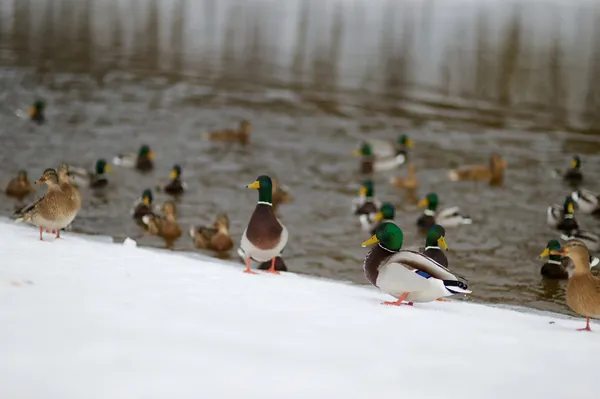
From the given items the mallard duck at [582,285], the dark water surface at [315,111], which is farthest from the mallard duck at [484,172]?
the mallard duck at [582,285]

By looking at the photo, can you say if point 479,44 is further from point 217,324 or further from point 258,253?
point 217,324

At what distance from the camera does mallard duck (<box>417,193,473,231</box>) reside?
12.9 m

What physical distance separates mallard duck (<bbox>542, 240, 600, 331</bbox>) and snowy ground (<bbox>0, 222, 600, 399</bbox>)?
15.1 inches

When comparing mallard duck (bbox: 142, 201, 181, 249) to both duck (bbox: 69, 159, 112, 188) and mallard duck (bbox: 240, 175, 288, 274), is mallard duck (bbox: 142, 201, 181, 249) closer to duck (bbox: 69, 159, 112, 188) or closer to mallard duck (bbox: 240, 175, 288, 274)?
duck (bbox: 69, 159, 112, 188)

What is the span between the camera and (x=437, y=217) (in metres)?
13.0

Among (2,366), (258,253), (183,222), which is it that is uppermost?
(2,366)

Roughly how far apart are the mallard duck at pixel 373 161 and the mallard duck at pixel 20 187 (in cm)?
548

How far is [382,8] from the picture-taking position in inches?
1411

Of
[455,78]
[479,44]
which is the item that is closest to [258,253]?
[455,78]

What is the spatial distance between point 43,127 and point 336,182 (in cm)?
555

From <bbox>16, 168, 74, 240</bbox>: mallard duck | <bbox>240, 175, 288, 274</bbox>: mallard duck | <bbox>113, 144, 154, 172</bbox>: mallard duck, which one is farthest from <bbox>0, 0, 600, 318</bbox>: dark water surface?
<bbox>16, 168, 74, 240</bbox>: mallard duck

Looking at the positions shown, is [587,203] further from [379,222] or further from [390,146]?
[390,146]

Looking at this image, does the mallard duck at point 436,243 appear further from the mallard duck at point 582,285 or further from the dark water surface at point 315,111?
the mallard duck at point 582,285

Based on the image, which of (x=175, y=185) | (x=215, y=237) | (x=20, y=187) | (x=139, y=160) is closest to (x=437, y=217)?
(x=215, y=237)
